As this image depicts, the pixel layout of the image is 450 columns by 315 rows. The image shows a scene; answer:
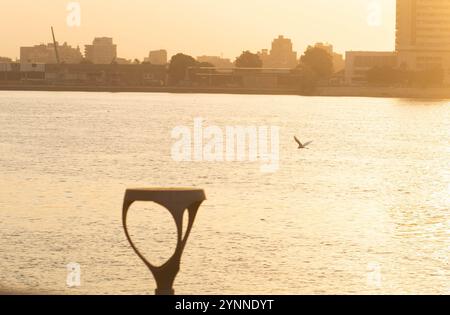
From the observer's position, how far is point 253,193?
59.8 m

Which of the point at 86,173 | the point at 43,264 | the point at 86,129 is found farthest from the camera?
the point at 86,129

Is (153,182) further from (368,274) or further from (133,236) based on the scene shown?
(368,274)

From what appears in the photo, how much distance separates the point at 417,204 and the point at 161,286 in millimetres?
45430

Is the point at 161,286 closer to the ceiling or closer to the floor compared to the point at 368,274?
closer to the ceiling

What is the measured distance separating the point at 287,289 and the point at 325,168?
57.7 m

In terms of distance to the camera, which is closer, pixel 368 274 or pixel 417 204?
pixel 368 274

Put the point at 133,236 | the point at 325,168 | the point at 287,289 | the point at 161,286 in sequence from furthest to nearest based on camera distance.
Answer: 1. the point at 325,168
2. the point at 133,236
3. the point at 287,289
4. the point at 161,286

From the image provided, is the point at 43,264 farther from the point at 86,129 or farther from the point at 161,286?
the point at 86,129

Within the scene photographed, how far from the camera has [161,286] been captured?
13062 millimetres

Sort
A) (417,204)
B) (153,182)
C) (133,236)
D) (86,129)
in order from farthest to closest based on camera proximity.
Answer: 1. (86,129)
2. (153,182)
3. (417,204)
4. (133,236)
